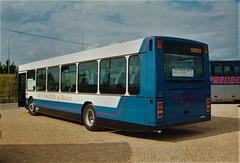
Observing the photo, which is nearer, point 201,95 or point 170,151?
point 170,151

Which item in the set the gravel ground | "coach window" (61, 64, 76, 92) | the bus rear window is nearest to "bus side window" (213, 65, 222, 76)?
the gravel ground

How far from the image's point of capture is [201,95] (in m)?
7.90

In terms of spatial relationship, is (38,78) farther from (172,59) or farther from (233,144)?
(233,144)

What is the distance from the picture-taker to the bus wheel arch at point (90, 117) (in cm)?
877

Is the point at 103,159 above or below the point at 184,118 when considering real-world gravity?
below

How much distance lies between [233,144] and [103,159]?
11.6 feet

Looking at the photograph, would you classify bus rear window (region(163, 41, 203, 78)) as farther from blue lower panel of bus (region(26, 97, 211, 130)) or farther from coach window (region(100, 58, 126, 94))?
coach window (region(100, 58, 126, 94))

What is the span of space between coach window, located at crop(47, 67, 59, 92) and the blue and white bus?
1379 millimetres

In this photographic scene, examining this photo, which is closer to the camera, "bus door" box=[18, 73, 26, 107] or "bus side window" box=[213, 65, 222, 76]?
"bus door" box=[18, 73, 26, 107]

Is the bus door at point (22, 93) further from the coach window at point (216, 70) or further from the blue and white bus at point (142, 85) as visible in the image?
the coach window at point (216, 70)

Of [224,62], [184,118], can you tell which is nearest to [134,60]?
[184,118]

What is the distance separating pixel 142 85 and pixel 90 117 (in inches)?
121

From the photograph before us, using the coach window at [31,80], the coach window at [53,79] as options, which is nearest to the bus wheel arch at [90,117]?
the coach window at [53,79]

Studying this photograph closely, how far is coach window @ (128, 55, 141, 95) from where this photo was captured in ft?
23.5
